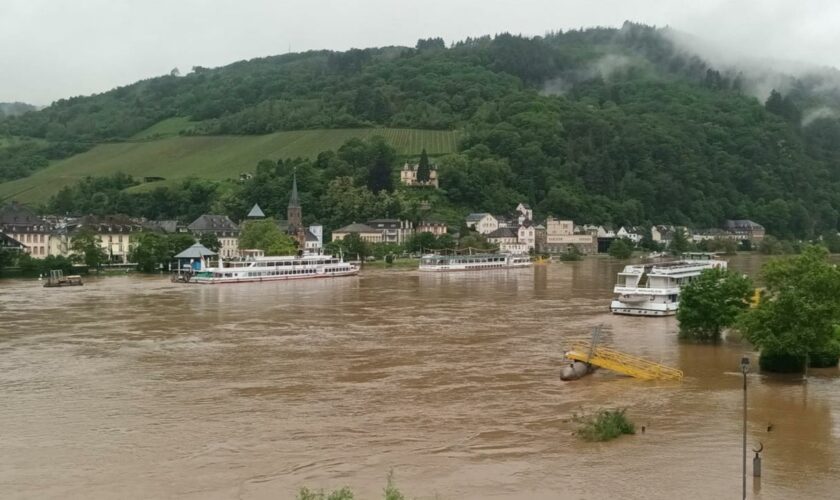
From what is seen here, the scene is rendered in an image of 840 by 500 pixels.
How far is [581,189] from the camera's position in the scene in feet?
478

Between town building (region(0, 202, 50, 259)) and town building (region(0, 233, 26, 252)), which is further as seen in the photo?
town building (region(0, 202, 50, 259))

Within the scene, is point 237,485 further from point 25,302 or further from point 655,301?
point 25,302

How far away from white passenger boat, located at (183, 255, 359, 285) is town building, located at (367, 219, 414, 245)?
994 inches

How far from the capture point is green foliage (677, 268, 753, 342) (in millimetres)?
34594

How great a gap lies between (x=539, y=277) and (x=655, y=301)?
3397cm

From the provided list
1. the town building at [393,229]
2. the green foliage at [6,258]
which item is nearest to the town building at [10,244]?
the green foliage at [6,258]

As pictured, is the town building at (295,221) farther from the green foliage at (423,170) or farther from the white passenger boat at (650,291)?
the white passenger boat at (650,291)

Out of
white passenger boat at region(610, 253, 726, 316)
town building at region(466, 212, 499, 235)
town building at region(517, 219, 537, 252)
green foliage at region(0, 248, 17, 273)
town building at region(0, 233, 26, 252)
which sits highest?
town building at region(466, 212, 499, 235)

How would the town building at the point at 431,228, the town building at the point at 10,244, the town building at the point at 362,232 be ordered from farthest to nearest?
the town building at the point at 431,228
the town building at the point at 362,232
the town building at the point at 10,244

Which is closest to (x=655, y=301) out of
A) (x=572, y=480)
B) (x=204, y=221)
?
(x=572, y=480)

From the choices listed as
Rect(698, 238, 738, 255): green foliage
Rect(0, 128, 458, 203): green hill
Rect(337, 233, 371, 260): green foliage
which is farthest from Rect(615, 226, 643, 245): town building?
Rect(337, 233, 371, 260): green foliage

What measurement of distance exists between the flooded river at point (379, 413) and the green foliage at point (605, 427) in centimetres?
31

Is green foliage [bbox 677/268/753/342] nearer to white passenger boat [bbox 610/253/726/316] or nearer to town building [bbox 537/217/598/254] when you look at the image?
white passenger boat [bbox 610/253/726/316]

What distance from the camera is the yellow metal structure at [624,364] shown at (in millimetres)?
27359
